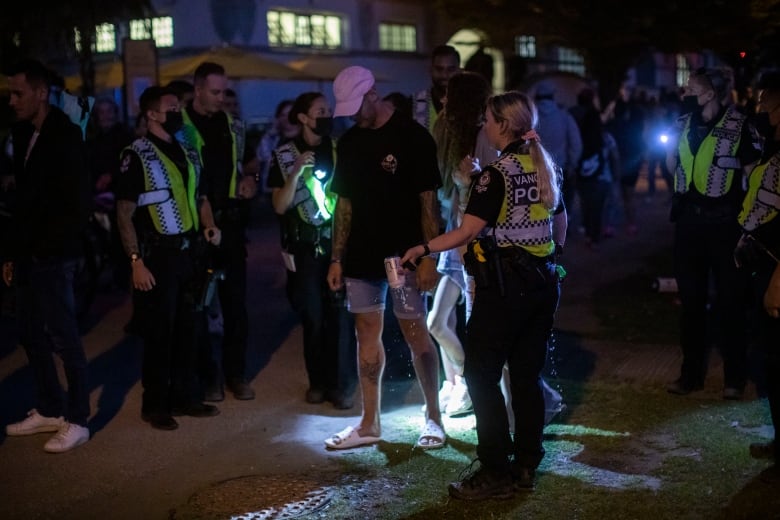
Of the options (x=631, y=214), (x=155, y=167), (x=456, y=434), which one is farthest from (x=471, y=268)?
(x=631, y=214)

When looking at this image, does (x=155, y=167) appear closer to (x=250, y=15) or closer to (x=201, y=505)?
(x=201, y=505)

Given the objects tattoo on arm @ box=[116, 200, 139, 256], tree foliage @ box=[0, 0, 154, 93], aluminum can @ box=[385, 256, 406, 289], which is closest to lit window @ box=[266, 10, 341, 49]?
tree foliage @ box=[0, 0, 154, 93]

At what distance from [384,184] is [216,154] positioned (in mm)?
1737

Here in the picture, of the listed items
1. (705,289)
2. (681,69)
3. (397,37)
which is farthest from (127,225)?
(681,69)

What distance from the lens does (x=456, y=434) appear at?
640 centimetres

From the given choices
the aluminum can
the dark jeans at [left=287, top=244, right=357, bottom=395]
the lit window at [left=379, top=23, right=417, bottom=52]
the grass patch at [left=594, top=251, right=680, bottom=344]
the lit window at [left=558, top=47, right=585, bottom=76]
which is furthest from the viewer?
the lit window at [left=558, top=47, right=585, bottom=76]

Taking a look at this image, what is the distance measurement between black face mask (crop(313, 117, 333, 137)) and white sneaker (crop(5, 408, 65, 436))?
2.41 meters

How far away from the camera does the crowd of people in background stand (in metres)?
5.29

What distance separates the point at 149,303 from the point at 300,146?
141cm

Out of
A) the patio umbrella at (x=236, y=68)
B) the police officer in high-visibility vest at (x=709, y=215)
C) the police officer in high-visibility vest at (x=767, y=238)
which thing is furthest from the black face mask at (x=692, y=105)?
the patio umbrella at (x=236, y=68)

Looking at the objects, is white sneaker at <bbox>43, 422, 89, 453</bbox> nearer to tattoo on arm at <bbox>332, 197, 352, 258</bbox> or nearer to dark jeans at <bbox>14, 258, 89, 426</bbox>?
dark jeans at <bbox>14, 258, 89, 426</bbox>

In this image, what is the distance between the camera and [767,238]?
5746 millimetres

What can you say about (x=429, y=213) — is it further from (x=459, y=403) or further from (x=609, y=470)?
(x=609, y=470)

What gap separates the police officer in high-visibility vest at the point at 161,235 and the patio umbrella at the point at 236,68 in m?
13.5
